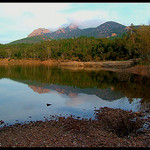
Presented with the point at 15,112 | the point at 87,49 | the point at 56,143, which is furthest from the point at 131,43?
the point at 56,143

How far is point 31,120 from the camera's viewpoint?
42.6ft

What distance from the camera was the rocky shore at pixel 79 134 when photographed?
8.10 meters

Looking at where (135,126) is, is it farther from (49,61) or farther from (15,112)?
(49,61)

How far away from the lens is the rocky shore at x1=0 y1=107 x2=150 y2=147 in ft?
26.6

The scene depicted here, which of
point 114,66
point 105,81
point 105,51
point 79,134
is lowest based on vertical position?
point 114,66

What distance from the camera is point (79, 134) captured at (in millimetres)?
9625

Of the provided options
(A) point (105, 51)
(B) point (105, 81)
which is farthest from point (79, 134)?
(A) point (105, 51)

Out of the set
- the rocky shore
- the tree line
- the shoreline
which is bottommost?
the shoreline

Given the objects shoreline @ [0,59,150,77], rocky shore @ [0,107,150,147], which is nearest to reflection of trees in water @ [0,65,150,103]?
shoreline @ [0,59,150,77]

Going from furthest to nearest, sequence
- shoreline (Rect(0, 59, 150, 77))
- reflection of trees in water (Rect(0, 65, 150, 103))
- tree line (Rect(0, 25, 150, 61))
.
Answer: tree line (Rect(0, 25, 150, 61)), shoreline (Rect(0, 59, 150, 77)), reflection of trees in water (Rect(0, 65, 150, 103))

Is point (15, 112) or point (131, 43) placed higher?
point (131, 43)

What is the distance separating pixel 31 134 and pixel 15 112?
6.54 m

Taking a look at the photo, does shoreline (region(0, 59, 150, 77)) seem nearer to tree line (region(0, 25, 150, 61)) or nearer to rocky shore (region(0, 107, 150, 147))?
tree line (region(0, 25, 150, 61))

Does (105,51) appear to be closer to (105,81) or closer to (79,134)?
(105,81)
